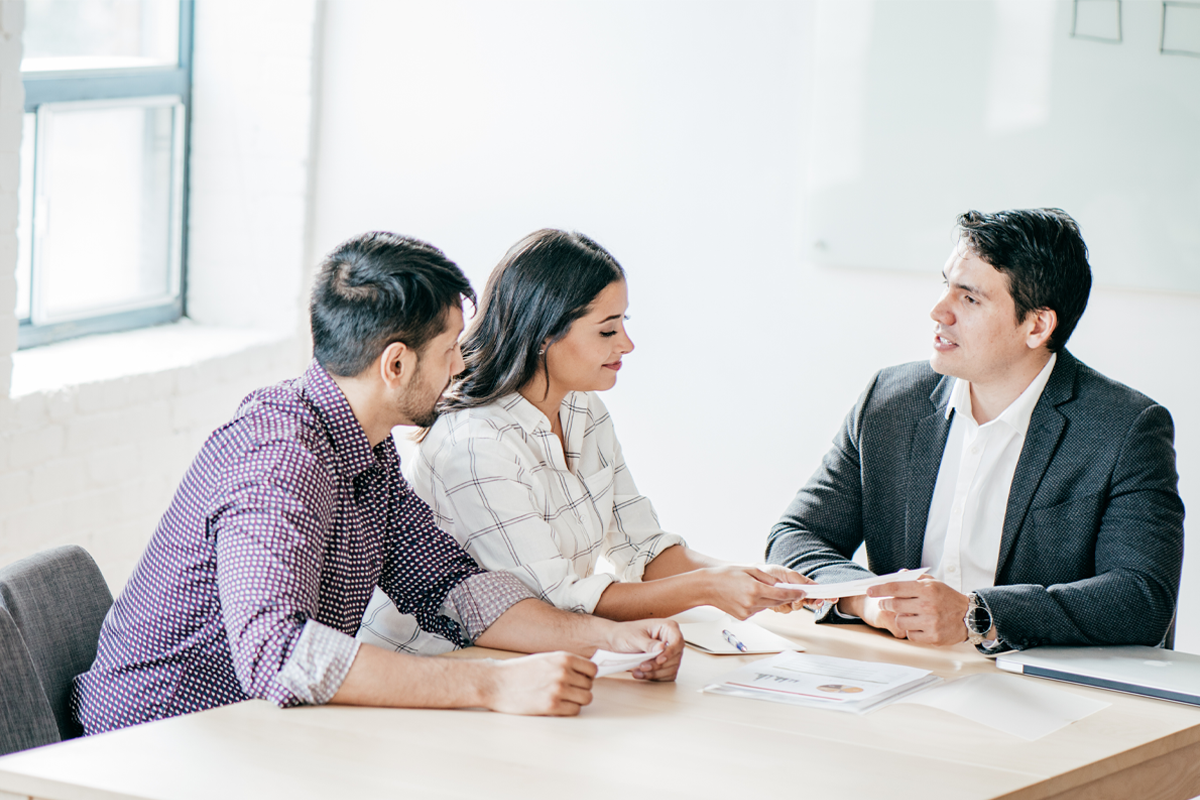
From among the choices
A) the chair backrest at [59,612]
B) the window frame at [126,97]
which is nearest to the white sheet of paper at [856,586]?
the chair backrest at [59,612]

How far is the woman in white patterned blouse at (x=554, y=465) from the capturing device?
199cm

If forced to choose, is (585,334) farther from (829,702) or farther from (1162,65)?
(1162,65)

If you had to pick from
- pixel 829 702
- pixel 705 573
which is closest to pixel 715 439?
pixel 705 573

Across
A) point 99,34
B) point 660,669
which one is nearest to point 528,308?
point 660,669

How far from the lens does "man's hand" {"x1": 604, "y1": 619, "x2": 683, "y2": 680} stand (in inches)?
67.2

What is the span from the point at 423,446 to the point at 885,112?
1770 millimetres

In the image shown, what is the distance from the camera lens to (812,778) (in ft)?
4.56

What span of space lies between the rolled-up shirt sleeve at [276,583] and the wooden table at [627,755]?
0.05m

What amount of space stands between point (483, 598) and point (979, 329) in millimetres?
1023

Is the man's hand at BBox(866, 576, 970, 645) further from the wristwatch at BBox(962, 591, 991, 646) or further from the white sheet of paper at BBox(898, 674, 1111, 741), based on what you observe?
the white sheet of paper at BBox(898, 674, 1111, 741)

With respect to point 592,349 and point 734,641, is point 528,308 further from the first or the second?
point 734,641

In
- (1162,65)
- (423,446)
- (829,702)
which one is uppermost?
(1162,65)

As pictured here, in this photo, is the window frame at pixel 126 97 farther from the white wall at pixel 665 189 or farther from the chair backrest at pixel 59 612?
the chair backrest at pixel 59 612

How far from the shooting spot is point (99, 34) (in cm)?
341
